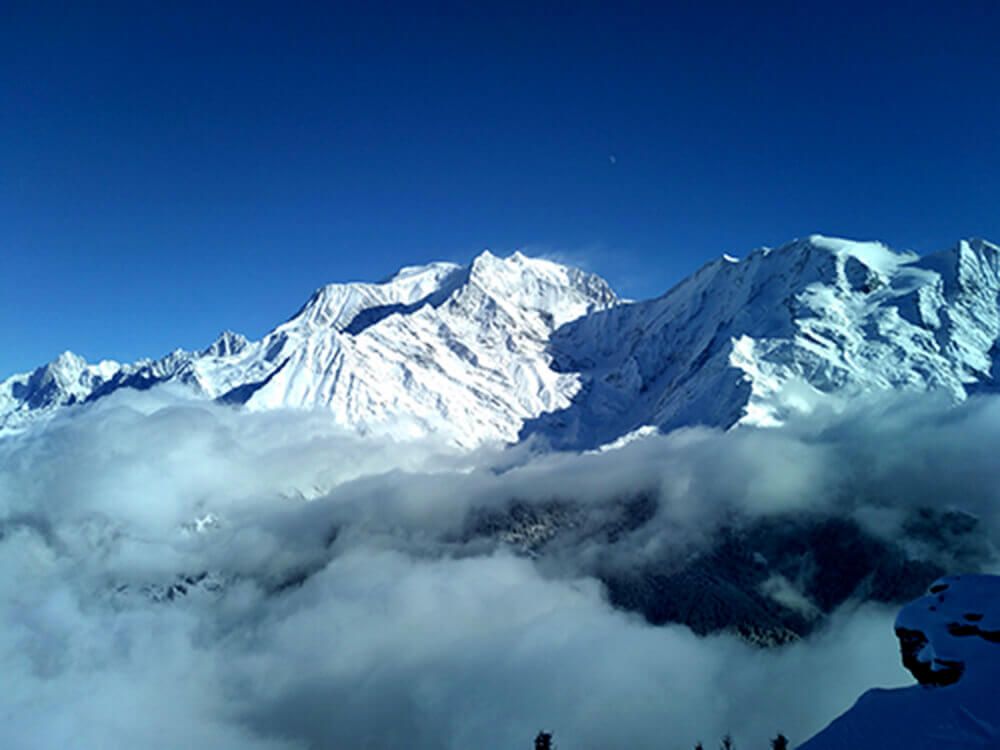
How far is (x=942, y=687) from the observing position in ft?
122

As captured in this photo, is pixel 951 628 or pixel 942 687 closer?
pixel 942 687

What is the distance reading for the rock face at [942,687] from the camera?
3318cm

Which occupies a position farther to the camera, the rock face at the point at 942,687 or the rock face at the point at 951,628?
the rock face at the point at 951,628

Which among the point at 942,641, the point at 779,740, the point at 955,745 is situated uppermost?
the point at 942,641

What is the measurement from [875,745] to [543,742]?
42484 mm

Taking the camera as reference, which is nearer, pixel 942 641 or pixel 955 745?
pixel 955 745

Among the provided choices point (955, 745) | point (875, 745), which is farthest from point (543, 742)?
point (955, 745)

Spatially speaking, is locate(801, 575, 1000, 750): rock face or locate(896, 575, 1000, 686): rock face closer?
locate(801, 575, 1000, 750): rock face

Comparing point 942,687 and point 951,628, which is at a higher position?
point 951,628

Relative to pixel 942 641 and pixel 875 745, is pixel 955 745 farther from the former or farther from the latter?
pixel 942 641

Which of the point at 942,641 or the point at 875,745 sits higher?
the point at 942,641

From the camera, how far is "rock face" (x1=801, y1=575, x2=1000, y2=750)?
3318 centimetres

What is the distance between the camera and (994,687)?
113ft

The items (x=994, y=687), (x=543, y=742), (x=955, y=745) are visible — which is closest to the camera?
(x=955, y=745)
